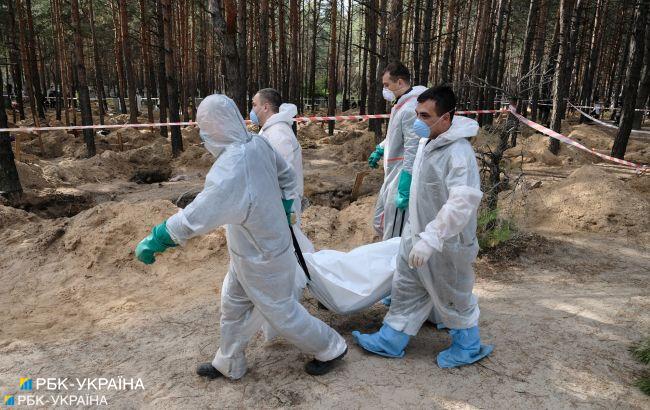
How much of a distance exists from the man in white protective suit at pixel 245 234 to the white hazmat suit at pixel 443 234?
21.7 inches

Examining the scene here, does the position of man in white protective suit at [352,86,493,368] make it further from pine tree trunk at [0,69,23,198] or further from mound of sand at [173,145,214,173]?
mound of sand at [173,145,214,173]

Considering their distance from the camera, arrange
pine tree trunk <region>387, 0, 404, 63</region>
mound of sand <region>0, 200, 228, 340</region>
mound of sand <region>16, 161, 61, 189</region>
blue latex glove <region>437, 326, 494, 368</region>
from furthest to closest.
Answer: pine tree trunk <region>387, 0, 404, 63</region>, mound of sand <region>16, 161, 61, 189</region>, mound of sand <region>0, 200, 228, 340</region>, blue latex glove <region>437, 326, 494, 368</region>

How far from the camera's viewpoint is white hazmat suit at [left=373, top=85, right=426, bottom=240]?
3.99m

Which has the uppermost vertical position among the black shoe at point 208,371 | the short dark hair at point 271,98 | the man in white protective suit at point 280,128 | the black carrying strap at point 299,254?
the short dark hair at point 271,98

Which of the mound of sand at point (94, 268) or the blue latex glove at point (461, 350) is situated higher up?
the blue latex glove at point (461, 350)

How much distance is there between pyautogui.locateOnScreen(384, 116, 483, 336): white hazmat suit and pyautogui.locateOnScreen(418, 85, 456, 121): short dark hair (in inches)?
3.7

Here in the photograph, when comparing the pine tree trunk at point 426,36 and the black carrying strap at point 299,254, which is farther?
the pine tree trunk at point 426,36

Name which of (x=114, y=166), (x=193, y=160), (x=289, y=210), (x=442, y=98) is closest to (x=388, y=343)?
(x=289, y=210)

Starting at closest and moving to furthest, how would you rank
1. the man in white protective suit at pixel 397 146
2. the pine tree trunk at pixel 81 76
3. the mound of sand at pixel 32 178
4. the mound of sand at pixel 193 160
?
1. the man in white protective suit at pixel 397 146
2. the mound of sand at pixel 32 178
3. the pine tree trunk at pixel 81 76
4. the mound of sand at pixel 193 160

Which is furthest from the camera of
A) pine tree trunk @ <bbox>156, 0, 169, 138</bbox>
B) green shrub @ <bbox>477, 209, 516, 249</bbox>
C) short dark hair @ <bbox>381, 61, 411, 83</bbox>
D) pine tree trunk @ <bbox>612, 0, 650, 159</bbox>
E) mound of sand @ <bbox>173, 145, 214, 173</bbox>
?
pine tree trunk @ <bbox>156, 0, 169, 138</bbox>

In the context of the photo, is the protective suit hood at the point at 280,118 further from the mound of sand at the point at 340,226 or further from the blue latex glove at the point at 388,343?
the mound of sand at the point at 340,226

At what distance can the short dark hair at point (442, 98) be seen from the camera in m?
2.73

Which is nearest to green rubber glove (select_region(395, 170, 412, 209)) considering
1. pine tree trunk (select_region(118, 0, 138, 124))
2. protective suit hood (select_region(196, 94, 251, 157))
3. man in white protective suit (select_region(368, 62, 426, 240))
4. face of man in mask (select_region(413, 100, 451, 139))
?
man in white protective suit (select_region(368, 62, 426, 240))

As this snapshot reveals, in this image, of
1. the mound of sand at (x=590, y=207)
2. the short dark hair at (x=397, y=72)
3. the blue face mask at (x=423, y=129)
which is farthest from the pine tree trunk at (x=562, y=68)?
the blue face mask at (x=423, y=129)
